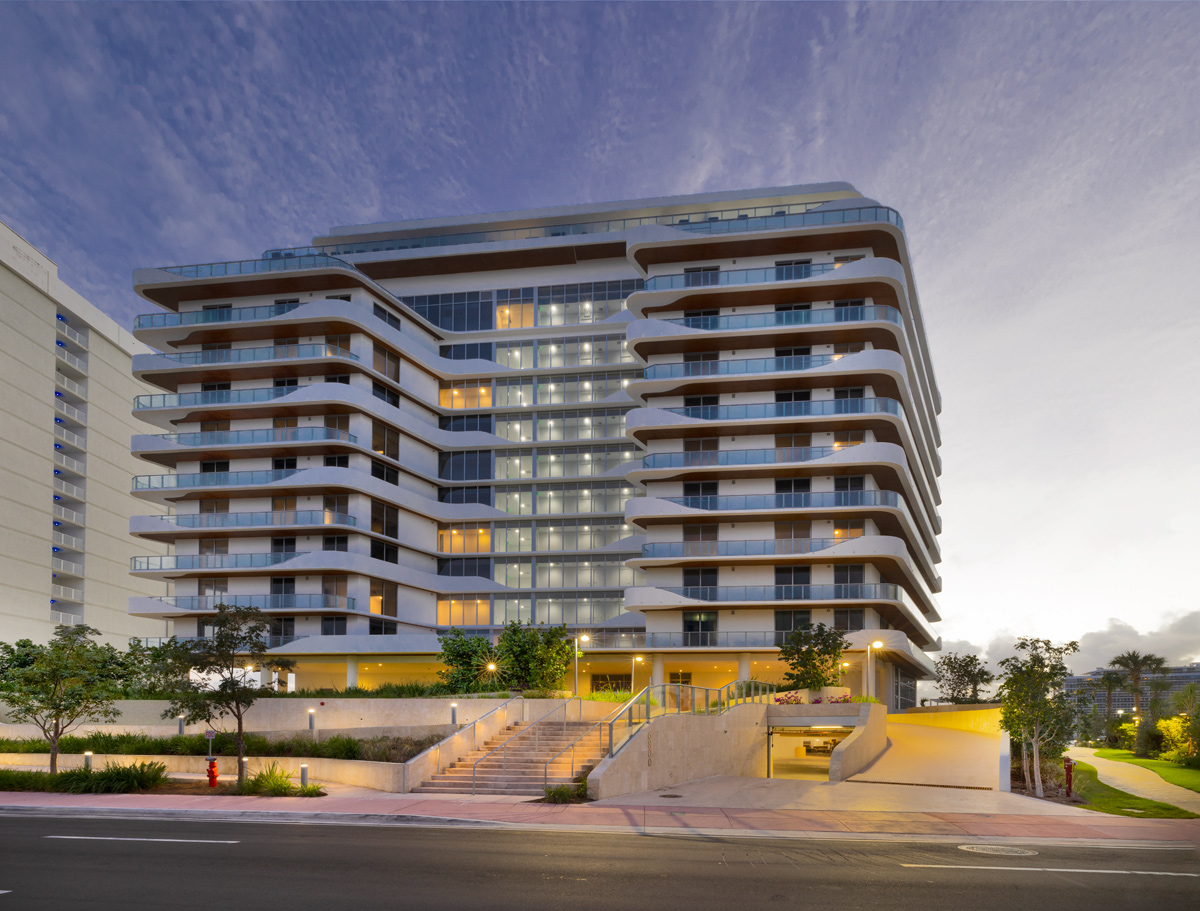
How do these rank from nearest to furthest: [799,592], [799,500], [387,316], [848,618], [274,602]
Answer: [799,592] → [848,618] → [799,500] → [274,602] → [387,316]

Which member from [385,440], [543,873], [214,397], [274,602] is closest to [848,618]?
[385,440]

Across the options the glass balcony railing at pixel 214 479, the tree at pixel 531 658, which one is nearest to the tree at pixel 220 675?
the tree at pixel 531 658

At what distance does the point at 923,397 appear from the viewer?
7581cm

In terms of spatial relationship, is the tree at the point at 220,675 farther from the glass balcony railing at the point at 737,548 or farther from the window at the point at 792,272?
the window at the point at 792,272

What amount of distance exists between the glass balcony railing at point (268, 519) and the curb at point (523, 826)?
35.1 m

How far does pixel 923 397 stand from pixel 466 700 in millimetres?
54803

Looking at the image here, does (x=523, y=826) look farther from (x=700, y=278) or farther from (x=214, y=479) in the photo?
(x=214, y=479)

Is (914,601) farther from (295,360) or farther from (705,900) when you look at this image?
(705,900)

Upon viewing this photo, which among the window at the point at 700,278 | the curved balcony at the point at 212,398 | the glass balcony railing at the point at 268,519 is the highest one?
the window at the point at 700,278

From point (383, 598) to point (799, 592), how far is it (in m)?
25.6

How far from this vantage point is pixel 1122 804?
2298cm

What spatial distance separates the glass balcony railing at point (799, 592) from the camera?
51844 mm

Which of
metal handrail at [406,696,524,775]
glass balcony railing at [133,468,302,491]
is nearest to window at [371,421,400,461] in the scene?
glass balcony railing at [133,468,302,491]

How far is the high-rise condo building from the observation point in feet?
177
